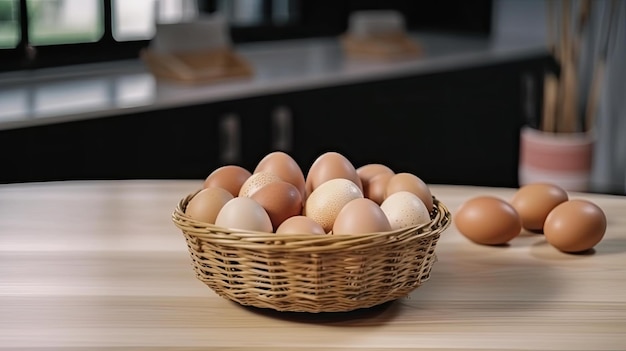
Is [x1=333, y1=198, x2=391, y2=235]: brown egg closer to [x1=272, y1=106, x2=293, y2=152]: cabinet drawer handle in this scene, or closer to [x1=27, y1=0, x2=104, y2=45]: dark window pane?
[x1=272, y1=106, x2=293, y2=152]: cabinet drawer handle

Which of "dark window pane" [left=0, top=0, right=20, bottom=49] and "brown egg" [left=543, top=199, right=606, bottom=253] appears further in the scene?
"dark window pane" [left=0, top=0, right=20, bottom=49]

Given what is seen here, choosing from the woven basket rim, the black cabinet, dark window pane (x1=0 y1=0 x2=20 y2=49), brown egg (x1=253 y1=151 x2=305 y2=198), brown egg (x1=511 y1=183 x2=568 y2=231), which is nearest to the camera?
the woven basket rim

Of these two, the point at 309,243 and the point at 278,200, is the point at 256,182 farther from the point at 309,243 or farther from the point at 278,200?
the point at 309,243

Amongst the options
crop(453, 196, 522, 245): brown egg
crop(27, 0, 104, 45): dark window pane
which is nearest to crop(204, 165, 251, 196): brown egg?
crop(453, 196, 522, 245): brown egg

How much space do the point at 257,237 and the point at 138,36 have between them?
2423 millimetres

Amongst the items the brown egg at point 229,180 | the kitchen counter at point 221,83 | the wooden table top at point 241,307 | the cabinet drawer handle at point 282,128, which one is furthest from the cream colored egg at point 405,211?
the cabinet drawer handle at point 282,128

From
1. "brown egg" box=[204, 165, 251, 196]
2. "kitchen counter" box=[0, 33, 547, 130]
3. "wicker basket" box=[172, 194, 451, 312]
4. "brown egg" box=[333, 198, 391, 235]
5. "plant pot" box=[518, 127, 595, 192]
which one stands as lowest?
"plant pot" box=[518, 127, 595, 192]

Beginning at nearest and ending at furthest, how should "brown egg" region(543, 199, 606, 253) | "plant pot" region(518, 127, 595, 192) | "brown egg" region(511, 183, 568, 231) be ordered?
"brown egg" region(543, 199, 606, 253) < "brown egg" region(511, 183, 568, 231) < "plant pot" region(518, 127, 595, 192)

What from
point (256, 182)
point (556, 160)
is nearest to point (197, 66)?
point (556, 160)

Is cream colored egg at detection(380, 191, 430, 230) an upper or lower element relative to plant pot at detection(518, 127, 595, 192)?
upper

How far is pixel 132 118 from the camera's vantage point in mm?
2734

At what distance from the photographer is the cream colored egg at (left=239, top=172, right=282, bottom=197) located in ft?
4.19

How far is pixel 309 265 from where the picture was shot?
3.69 feet

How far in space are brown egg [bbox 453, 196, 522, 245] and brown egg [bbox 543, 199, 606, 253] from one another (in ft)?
0.18
